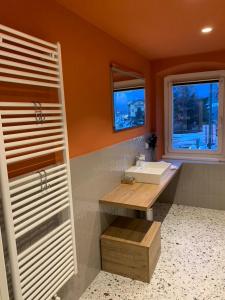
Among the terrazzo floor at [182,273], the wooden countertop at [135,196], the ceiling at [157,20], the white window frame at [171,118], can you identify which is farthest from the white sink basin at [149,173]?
the ceiling at [157,20]

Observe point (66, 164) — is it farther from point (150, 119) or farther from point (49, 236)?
point (150, 119)

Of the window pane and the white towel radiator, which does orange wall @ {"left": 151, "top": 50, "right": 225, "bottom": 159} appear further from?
the white towel radiator

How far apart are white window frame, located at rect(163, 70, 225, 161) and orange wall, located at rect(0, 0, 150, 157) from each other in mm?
1482

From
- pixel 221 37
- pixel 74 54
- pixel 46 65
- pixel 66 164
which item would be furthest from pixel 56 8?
pixel 221 37

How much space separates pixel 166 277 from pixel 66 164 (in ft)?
5.05

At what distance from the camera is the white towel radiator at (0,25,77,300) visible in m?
1.19

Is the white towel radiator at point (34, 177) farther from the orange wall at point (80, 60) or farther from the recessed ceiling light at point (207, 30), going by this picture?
the recessed ceiling light at point (207, 30)

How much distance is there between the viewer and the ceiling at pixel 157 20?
1.76 metres

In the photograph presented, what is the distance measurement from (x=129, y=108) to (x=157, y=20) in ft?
3.68

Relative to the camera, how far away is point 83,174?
2.01 meters

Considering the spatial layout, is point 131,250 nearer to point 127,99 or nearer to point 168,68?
point 127,99

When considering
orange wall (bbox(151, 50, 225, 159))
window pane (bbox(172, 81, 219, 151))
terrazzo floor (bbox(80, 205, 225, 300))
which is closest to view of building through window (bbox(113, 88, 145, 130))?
orange wall (bbox(151, 50, 225, 159))

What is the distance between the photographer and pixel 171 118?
157 inches

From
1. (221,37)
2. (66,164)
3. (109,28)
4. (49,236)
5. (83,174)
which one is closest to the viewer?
(49,236)
